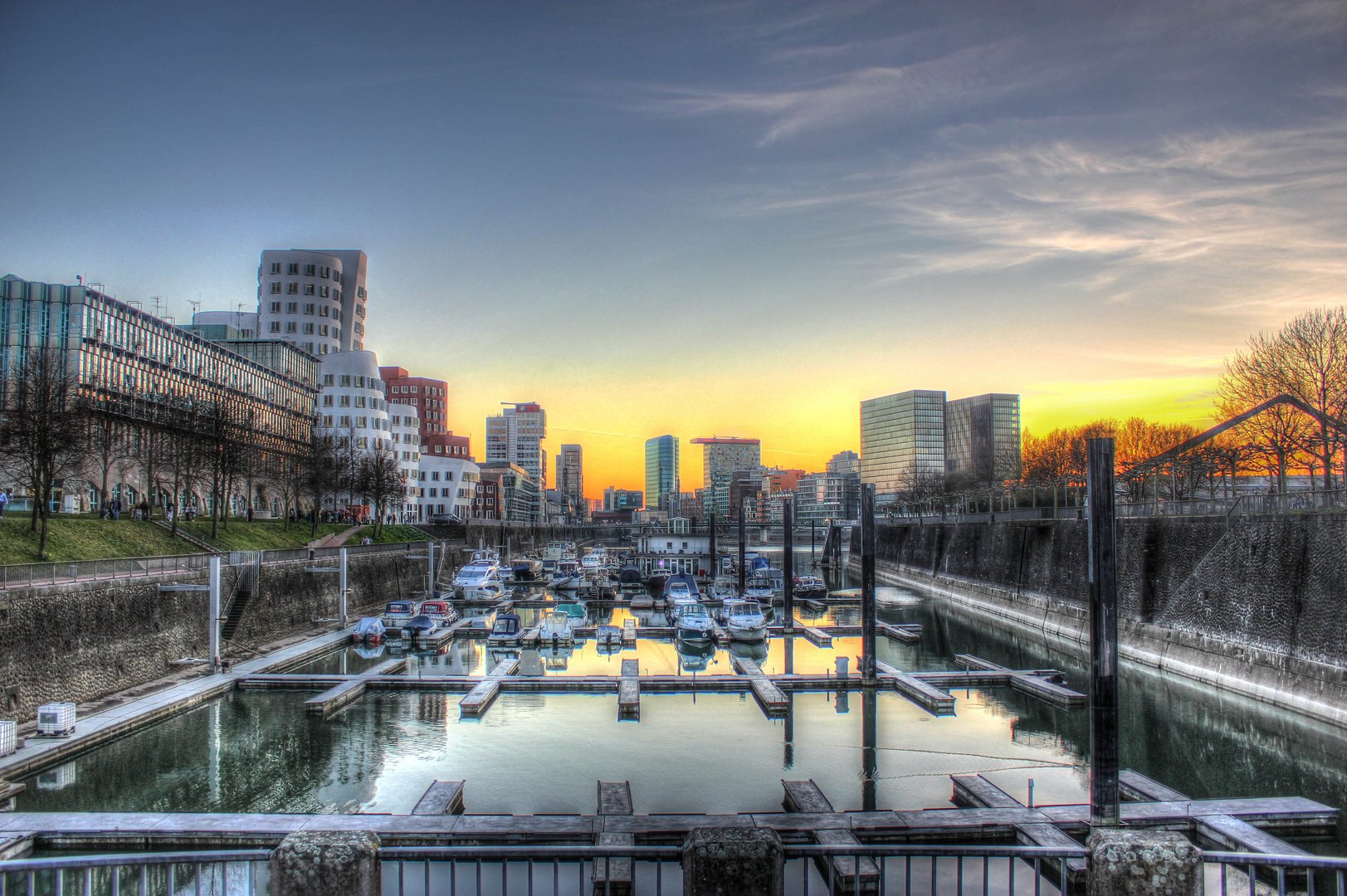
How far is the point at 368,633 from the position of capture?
4134 cm

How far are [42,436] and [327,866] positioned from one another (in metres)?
35.0

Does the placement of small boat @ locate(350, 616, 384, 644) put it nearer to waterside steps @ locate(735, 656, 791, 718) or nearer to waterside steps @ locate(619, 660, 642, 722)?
waterside steps @ locate(619, 660, 642, 722)

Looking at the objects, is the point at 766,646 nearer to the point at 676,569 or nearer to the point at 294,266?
the point at 676,569

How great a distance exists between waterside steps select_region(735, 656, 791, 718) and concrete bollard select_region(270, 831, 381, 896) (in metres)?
22.0

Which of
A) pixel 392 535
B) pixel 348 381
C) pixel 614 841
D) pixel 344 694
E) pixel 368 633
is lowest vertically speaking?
pixel 368 633

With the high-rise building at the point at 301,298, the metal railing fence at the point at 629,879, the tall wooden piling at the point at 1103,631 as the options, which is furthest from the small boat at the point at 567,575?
the high-rise building at the point at 301,298

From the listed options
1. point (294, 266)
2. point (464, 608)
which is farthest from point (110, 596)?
point (294, 266)

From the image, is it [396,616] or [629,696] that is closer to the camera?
[629,696]

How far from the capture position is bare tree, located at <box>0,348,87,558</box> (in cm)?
3278

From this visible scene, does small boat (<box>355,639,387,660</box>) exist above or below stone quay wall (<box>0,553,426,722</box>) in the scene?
below

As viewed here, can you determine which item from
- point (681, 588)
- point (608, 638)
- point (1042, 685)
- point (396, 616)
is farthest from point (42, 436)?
point (1042, 685)

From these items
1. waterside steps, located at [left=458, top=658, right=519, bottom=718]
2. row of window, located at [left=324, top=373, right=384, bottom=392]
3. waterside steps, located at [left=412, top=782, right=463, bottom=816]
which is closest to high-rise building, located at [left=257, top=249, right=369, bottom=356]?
row of window, located at [left=324, top=373, right=384, bottom=392]

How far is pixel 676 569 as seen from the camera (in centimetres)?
8319

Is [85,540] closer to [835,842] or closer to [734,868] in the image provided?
[835,842]
